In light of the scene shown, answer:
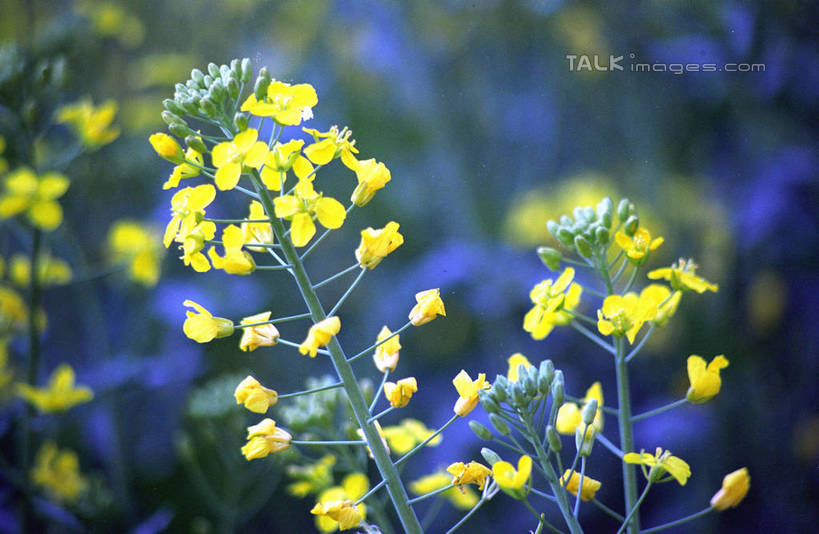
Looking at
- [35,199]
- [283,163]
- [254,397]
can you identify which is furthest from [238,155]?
[35,199]

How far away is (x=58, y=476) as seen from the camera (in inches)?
65.8

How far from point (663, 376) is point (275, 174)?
133 cm

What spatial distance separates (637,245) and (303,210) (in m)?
0.45

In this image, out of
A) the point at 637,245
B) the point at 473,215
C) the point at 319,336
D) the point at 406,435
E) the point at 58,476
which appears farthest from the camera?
the point at 473,215

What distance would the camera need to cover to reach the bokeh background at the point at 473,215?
1.62 m

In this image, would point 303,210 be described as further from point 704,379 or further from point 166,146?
point 704,379

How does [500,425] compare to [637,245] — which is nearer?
[500,425]

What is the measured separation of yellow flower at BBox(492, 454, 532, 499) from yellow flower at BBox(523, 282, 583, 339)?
0.23 metres

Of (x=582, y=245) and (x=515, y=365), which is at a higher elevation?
(x=582, y=245)

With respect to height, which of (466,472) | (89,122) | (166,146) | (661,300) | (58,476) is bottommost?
(58,476)

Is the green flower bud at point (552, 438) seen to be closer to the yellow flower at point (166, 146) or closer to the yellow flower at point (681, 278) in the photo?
the yellow flower at point (681, 278)

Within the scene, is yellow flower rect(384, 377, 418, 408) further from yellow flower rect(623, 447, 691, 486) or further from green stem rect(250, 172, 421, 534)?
yellow flower rect(623, 447, 691, 486)

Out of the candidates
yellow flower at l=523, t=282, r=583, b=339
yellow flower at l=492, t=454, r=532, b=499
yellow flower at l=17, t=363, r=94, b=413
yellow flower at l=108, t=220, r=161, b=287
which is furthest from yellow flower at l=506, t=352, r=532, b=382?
yellow flower at l=108, t=220, r=161, b=287

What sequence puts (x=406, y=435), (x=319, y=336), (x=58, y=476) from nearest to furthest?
1. (x=319, y=336)
2. (x=406, y=435)
3. (x=58, y=476)
